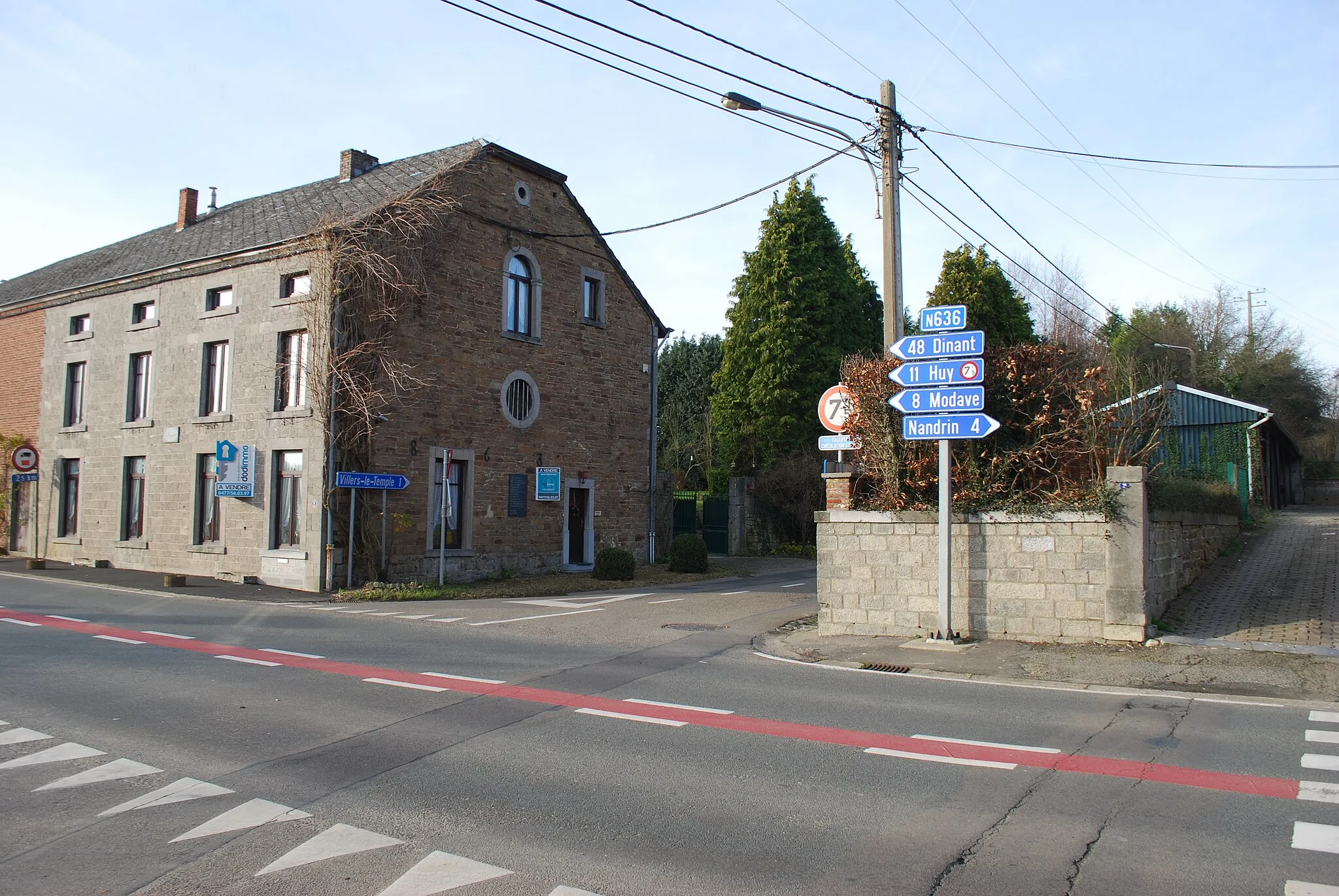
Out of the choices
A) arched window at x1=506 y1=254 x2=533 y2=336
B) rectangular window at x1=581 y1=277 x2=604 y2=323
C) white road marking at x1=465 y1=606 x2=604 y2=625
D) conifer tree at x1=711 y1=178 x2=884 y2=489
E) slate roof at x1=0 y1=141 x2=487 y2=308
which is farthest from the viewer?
conifer tree at x1=711 y1=178 x2=884 y2=489

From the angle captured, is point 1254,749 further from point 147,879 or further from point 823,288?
point 823,288

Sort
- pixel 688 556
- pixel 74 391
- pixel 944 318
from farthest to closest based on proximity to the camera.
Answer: pixel 74 391 < pixel 688 556 < pixel 944 318

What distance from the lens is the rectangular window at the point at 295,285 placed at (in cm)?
2002

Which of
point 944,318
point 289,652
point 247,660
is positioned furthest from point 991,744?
point 289,652

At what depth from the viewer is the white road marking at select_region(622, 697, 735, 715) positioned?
306 inches

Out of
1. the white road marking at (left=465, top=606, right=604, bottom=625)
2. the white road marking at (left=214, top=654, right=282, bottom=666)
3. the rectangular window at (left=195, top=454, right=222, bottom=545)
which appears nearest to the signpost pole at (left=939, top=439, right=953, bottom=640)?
the white road marking at (left=465, top=606, right=604, bottom=625)

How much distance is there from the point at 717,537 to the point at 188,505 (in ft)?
56.8

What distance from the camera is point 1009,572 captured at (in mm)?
11406

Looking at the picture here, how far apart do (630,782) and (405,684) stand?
3972 millimetres

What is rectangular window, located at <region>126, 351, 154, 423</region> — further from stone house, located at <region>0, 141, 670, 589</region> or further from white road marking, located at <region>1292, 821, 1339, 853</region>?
white road marking, located at <region>1292, 821, 1339, 853</region>

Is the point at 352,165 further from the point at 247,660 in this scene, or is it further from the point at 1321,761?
the point at 1321,761

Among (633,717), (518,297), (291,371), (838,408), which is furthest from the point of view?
(518,297)

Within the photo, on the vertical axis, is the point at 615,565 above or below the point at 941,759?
above

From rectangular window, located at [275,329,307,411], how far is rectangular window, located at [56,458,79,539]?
979 centimetres
